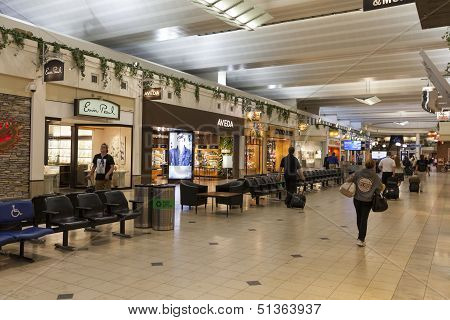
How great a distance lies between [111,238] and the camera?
6.68 meters

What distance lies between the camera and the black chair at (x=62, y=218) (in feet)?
18.8

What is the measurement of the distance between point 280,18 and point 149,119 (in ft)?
16.0

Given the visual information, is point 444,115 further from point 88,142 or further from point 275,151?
point 88,142

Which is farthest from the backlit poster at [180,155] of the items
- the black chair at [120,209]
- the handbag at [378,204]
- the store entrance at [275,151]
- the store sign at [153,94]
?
the handbag at [378,204]

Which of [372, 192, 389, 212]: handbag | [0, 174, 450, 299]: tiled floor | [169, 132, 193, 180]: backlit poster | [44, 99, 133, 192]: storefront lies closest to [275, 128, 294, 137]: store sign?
[169, 132, 193, 180]: backlit poster

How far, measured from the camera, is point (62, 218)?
6004 millimetres

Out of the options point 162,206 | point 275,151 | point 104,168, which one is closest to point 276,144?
point 275,151

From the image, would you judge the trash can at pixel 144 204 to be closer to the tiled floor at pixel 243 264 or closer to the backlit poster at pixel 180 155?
the tiled floor at pixel 243 264

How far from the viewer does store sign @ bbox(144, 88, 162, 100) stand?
11.5m

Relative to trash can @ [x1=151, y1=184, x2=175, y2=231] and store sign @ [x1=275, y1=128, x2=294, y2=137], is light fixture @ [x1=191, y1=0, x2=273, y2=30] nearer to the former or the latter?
trash can @ [x1=151, y1=184, x2=175, y2=231]

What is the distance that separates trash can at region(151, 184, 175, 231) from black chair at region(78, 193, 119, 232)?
95 centimetres

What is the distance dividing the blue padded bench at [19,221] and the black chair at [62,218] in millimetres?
248
